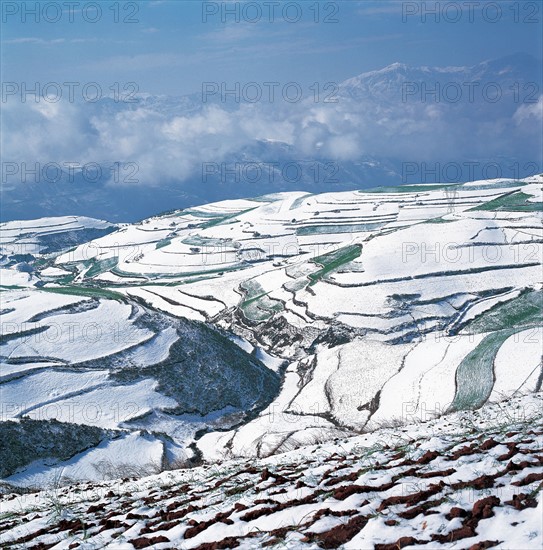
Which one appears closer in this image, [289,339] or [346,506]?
[346,506]

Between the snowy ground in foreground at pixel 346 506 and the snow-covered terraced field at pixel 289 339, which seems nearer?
the snowy ground in foreground at pixel 346 506

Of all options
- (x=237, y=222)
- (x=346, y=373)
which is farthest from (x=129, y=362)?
(x=237, y=222)

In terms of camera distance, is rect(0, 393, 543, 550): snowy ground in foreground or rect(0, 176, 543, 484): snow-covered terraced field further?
rect(0, 176, 543, 484): snow-covered terraced field

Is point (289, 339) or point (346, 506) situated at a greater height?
point (346, 506)

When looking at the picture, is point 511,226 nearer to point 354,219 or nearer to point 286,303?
point 286,303
